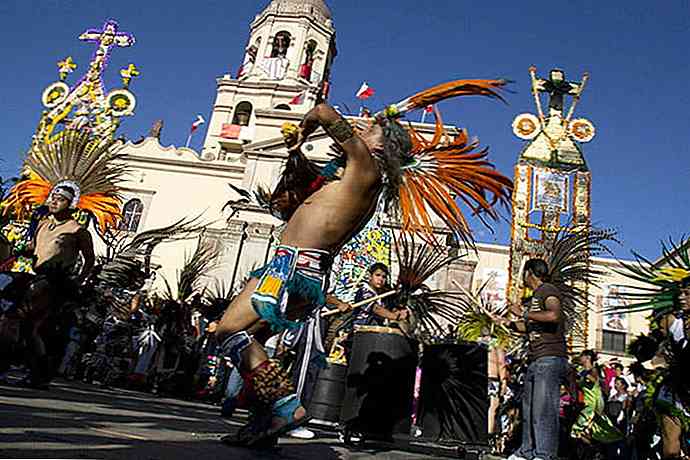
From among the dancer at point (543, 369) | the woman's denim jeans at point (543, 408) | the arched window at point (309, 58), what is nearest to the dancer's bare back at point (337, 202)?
the dancer at point (543, 369)

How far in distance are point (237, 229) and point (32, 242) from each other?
23937mm

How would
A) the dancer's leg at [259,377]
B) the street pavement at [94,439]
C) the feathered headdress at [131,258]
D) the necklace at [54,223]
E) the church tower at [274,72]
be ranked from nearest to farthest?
the street pavement at [94,439] < the dancer's leg at [259,377] < the necklace at [54,223] < the feathered headdress at [131,258] < the church tower at [274,72]

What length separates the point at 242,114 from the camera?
42344mm

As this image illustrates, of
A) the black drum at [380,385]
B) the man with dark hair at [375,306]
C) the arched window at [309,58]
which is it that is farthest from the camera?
the arched window at [309,58]

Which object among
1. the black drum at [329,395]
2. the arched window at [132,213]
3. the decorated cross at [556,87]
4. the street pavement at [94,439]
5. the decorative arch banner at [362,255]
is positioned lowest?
the street pavement at [94,439]

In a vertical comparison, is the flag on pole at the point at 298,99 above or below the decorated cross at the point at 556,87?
above

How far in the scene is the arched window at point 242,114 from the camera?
41.9 meters

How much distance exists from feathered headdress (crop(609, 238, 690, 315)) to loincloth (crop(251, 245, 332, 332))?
3.10 metres

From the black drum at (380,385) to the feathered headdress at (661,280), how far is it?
198cm

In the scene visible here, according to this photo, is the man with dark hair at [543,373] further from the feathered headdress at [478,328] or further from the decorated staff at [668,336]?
the feathered headdress at [478,328]

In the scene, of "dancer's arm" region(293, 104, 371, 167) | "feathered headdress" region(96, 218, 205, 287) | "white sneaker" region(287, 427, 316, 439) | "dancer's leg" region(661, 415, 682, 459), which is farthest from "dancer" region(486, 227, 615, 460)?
"feathered headdress" region(96, 218, 205, 287)

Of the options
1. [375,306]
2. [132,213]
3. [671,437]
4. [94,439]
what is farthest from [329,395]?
[132,213]

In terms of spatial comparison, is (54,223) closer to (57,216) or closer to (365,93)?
(57,216)

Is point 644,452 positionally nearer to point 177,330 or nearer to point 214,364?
point 177,330
